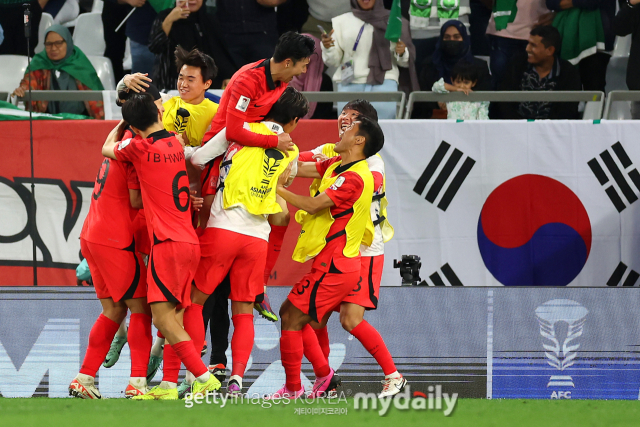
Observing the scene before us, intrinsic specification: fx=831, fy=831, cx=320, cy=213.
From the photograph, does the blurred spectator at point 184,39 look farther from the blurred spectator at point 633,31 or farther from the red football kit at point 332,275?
the blurred spectator at point 633,31

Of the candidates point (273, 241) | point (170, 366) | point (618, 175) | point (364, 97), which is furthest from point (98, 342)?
point (618, 175)

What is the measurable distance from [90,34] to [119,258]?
5783 mm

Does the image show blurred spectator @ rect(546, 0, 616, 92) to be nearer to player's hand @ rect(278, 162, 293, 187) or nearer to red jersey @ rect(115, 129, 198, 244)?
player's hand @ rect(278, 162, 293, 187)

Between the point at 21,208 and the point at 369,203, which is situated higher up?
the point at 369,203

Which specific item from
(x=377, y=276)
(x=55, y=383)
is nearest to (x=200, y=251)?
(x=377, y=276)

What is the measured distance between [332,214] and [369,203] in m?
0.25

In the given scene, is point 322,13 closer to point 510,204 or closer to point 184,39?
point 184,39

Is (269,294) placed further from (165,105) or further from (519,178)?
(519,178)

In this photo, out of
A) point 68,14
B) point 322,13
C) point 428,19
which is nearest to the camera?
point 428,19

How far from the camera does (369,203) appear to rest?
5.28m

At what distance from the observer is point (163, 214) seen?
4812mm

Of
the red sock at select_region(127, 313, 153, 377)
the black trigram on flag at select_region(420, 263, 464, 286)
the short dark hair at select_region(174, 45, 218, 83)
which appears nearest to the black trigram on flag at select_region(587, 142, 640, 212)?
the black trigram on flag at select_region(420, 263, 464, 286)

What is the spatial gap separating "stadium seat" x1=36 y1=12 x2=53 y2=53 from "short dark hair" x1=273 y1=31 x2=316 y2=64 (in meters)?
5.41

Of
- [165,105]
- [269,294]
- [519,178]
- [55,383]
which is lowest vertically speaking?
[55,383]
